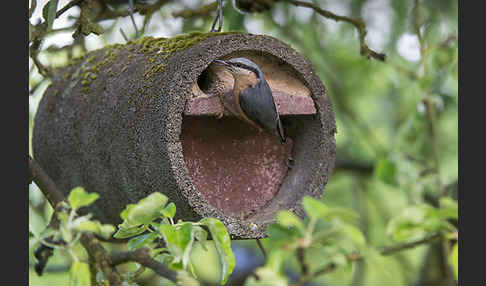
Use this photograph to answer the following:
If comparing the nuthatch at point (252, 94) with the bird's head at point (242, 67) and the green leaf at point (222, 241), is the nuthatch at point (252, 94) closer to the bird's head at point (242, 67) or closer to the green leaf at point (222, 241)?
the bird's head at point (242, 67)

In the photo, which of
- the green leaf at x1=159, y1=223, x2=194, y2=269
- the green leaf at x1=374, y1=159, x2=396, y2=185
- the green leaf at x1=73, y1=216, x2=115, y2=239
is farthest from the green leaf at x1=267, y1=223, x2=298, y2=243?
the green leaf at x1=374, y1=159, x2=396, y2=185

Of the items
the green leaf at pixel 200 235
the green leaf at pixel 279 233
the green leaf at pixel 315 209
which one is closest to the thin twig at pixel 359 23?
the green leaf at pixel 279 233

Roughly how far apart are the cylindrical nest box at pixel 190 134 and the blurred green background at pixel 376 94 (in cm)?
18

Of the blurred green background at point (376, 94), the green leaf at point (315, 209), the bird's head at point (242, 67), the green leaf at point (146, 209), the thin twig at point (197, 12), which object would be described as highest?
the bird's head at point (242, 67)

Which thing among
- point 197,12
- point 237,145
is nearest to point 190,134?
point 237,145

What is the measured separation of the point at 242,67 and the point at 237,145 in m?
0.27

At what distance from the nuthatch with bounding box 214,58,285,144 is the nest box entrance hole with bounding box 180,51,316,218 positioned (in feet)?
0.17

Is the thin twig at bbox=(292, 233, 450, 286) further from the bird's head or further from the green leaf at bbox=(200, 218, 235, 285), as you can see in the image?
the bird's head

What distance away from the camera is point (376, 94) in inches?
Answer: 210

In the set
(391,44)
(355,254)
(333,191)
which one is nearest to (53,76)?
(355,254)

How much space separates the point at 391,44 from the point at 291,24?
A: 549 mm

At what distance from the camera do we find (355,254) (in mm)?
1638

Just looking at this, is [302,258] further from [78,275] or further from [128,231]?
[78,275]

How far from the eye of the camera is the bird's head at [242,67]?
1.35m
